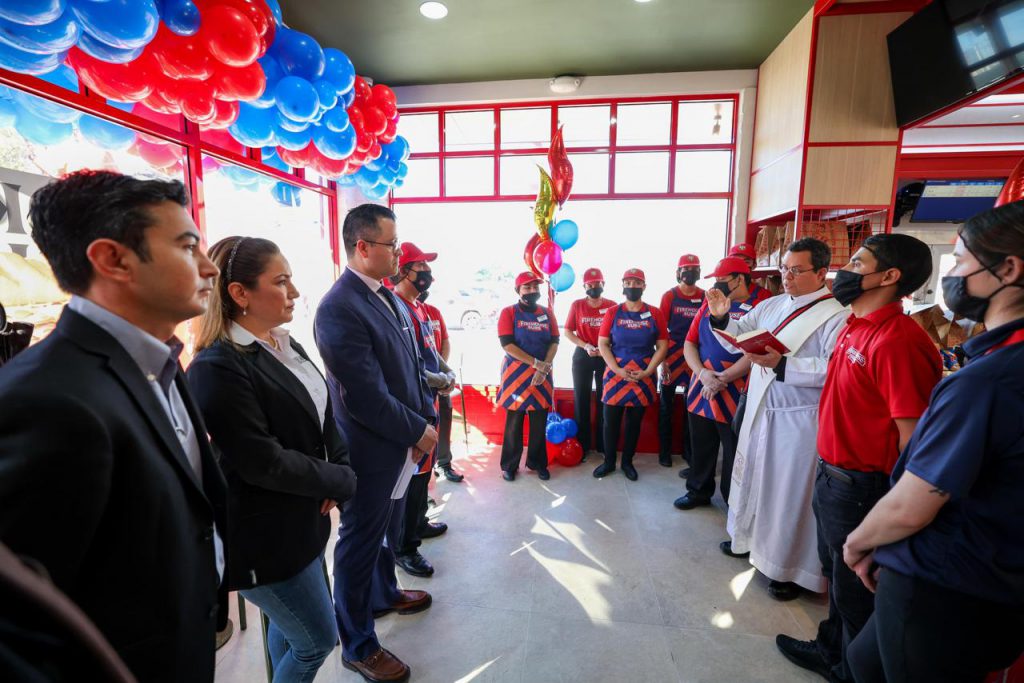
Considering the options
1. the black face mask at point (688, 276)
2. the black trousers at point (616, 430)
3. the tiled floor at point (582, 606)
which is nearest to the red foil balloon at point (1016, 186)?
the black face mask at point (688, 276)

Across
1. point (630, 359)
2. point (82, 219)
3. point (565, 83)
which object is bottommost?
point (630, 359)

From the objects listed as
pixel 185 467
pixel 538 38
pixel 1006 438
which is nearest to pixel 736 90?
pixel 538 38

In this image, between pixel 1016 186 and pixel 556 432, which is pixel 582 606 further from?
pixel 1016 186

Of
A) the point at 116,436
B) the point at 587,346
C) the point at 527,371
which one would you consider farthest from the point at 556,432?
the point at 116,436

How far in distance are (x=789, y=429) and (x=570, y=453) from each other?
2044 millimetres

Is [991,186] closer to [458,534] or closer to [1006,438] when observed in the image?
[1006,438]

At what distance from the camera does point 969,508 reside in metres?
1.02

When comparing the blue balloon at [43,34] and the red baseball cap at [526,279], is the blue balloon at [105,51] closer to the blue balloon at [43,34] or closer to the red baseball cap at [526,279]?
the blue balloon at [43,34]

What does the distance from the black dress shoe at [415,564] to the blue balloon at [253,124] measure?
103 inches

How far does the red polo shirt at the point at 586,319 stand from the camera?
13.7 feet

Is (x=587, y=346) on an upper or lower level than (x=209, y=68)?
lower

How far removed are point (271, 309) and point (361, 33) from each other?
3724 millimetres

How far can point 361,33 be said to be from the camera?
3891 millimetres

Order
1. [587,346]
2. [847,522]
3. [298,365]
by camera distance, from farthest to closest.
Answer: [587,346], [847,522], [298,365]
